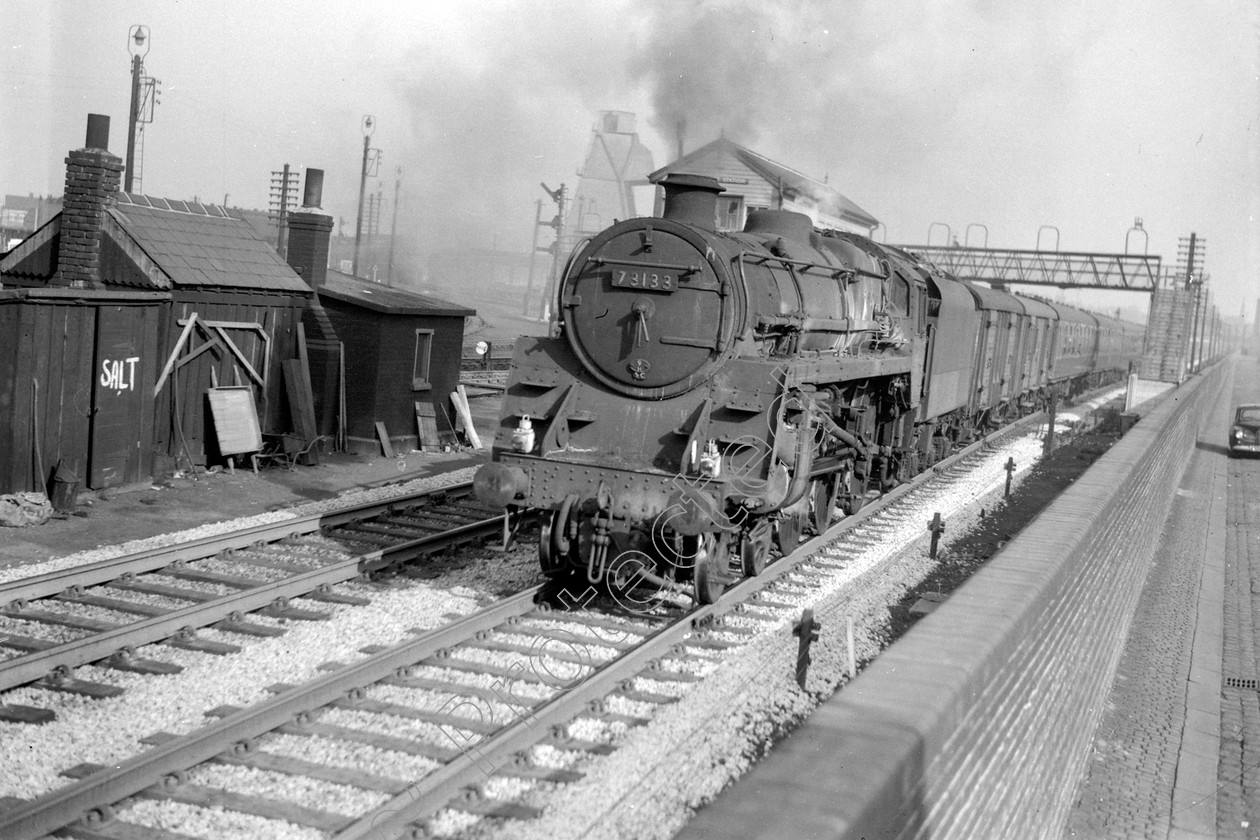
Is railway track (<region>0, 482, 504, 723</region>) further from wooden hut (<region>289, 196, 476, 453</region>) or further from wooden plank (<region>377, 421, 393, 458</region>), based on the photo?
wooden hut (<region>289, 196, 476, 453</region>)

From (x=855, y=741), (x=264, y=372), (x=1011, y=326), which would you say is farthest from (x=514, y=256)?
(x=855, y=741)

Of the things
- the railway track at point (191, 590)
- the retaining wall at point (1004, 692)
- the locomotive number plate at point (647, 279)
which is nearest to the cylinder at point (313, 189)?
the railway track at point (191, 590)

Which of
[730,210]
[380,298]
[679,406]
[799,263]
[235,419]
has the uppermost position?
[730,210]

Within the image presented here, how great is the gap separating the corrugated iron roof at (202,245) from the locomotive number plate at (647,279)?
274 inches

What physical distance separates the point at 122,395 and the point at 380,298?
5377 millimetres

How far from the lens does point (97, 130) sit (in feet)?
44.5

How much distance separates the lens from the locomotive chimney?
30.8 feet

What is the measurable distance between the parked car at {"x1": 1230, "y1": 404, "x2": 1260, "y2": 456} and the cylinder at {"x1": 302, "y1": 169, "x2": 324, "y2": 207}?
21132mm

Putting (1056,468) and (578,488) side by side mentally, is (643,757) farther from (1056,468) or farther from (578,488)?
(1056,468)

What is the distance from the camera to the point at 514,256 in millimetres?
86250

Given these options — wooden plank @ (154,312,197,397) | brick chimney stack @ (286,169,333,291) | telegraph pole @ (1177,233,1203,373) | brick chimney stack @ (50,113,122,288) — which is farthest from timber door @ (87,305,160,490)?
telegraph pole @ (1177,233,1203,373)

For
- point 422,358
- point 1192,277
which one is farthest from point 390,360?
point 1192,277

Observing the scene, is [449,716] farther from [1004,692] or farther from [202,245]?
[202,245]

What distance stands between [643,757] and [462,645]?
2032 millimetres
